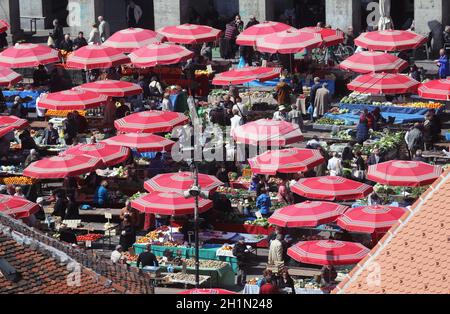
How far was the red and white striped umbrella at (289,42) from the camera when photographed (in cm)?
5497

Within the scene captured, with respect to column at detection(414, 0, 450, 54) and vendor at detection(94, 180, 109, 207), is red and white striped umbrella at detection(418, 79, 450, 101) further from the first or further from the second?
vendor at detection(94, 180, 109, 207)

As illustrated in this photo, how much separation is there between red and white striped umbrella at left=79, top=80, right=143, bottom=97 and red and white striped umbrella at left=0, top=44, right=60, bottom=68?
3968 millimetres

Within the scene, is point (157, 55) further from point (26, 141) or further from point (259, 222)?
point (259, 222)

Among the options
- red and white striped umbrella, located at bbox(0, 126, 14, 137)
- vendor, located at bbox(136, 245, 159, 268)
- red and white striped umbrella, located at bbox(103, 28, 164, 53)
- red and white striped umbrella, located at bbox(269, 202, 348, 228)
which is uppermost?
red and white striped umbrella, located at bbox(103, 28, 164, 53)

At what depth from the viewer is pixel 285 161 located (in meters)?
45.4

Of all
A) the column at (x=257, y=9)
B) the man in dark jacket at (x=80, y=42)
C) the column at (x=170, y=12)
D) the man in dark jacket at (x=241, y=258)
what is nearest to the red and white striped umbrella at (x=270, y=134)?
the man in dark jacket at (x=241, y=258)

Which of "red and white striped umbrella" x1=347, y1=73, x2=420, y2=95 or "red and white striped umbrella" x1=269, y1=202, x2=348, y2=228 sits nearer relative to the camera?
"red and white striped umbrella" x1=269, y1=202, x2=348, y2=228

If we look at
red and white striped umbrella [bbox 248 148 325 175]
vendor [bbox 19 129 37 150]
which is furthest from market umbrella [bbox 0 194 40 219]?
vendor [bbox 19 129 37 150]

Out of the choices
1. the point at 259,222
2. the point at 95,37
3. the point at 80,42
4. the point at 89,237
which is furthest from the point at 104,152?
the point at 95,37

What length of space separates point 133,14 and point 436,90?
20.0m

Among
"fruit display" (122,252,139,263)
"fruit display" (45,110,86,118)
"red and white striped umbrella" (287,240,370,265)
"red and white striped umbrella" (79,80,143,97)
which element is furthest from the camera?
"fruit display" (45,110,86,118)

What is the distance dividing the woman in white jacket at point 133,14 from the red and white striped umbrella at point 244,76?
13.2 meters

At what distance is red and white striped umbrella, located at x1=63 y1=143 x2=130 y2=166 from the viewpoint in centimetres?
4706

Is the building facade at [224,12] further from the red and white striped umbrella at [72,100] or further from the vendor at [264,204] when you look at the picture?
the vendor at [264,204]
